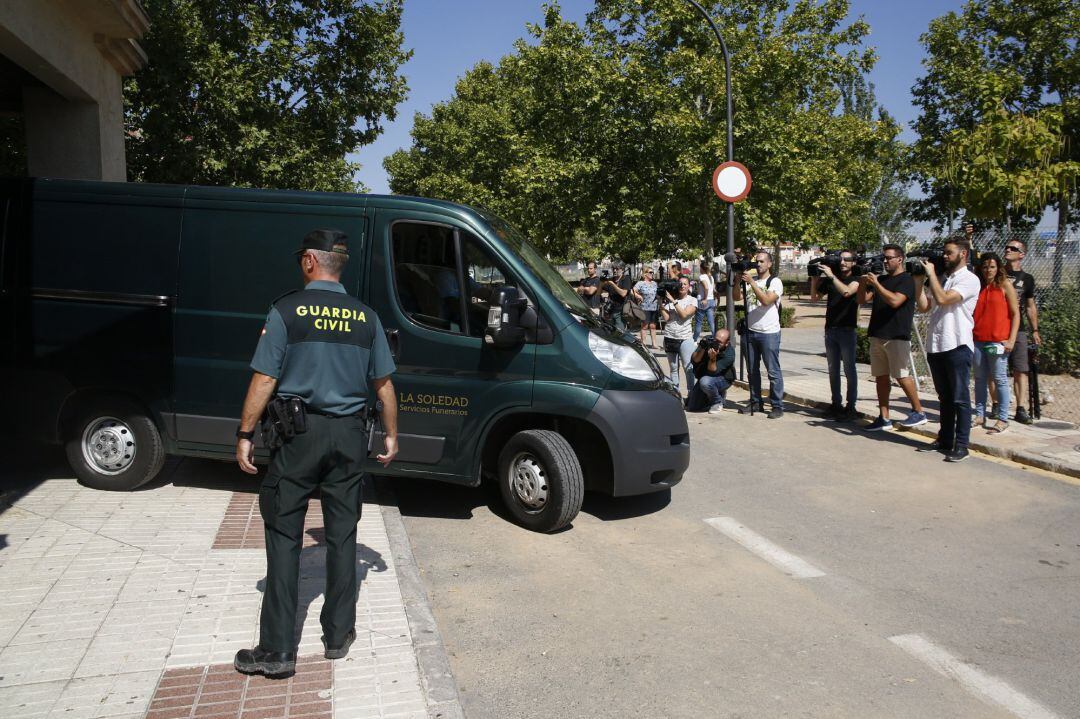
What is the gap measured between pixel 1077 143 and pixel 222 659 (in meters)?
25.4

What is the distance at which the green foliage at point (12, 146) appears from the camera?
16.9m

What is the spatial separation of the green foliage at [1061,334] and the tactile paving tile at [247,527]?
11510 millimetres

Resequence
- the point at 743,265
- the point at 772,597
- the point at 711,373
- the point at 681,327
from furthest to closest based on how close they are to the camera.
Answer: the point at 681,327 → the point at 711,373 → the point at 743,265 → the point at 772,597

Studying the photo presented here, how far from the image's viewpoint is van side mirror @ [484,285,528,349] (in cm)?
563

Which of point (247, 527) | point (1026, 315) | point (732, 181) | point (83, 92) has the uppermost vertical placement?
point (83, 92)

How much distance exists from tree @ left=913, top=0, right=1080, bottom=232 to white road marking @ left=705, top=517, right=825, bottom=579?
14.9 metres

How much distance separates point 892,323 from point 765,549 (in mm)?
4428

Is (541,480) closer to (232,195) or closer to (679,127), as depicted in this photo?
(232,195)

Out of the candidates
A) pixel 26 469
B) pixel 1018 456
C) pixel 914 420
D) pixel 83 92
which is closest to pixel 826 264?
pixel 914 420

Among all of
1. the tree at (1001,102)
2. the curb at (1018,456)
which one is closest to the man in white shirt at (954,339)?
the curb at (1018,456)

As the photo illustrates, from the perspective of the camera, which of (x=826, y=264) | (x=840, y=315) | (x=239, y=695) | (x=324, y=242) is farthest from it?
(x=840, y=315)

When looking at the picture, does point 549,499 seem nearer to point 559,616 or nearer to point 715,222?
point 559,616

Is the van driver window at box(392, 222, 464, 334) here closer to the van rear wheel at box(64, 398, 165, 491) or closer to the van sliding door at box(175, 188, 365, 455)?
the van sliding door at box(175, 188, 365, 455)

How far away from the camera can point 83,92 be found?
31.2ft
